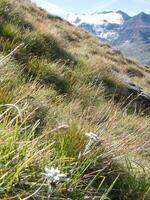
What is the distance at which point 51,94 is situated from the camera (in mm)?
7328

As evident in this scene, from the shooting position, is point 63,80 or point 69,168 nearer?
point 69,168

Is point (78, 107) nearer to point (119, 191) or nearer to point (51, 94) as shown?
point (51, 94)

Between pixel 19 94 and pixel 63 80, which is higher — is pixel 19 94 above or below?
above

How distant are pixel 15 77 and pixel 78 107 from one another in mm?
1111

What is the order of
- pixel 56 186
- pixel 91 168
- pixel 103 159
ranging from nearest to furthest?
pixel 56 186, pixel 91 168, pixel 103 159

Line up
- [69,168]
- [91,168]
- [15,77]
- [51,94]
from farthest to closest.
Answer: [51,94] → [15,77] → [91,168] → [69,168]

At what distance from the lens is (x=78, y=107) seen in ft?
23.2

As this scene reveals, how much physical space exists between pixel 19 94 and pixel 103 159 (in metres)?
1.59

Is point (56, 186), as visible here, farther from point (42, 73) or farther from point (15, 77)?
point (42, 73)

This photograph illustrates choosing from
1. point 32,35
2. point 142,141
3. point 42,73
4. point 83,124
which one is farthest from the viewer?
point 32,35

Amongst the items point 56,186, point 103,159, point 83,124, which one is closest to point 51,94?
point 83,124

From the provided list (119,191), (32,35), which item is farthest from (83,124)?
(32,35)

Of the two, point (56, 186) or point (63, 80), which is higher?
point (56, 186)

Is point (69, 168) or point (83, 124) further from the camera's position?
point (83, 124)
